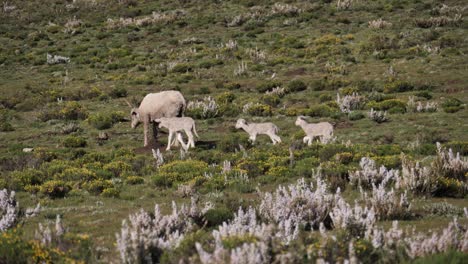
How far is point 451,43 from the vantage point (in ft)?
116

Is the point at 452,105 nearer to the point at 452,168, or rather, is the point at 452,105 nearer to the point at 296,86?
the point at 296,86

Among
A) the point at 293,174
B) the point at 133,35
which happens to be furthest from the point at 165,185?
the point at 133,35

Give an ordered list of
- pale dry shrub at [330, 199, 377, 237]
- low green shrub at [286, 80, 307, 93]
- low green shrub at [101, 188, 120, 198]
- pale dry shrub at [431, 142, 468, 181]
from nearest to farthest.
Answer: pale dry shrub at [330, 199, 377, 237] → pale dry shrub at [431, 142, 468, 181] → low green shrub at [101, 188, 120, 198] → low green shrub at [286, 80, 307, 93]

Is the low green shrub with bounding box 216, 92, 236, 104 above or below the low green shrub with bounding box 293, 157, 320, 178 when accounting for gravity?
below

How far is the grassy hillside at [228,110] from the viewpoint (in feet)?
30.8

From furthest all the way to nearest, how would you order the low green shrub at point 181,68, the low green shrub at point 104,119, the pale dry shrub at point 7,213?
the low green shrub at point 181,68
the low green shrub at point 104,119
the pale dry shrub at point 7,213

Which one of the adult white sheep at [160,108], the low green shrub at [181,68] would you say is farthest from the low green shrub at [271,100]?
the low green shrub at [181,68]

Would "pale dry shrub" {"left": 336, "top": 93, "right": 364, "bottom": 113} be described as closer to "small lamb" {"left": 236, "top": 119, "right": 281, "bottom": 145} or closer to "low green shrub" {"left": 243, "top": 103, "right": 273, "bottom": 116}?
"low green shrub" {"left": 243, "top": 103, "right": 273, "bottom": 116}

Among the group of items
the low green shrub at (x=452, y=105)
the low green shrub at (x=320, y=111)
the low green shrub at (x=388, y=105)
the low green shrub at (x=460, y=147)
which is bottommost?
the low green shrub at (x=320, y=111)

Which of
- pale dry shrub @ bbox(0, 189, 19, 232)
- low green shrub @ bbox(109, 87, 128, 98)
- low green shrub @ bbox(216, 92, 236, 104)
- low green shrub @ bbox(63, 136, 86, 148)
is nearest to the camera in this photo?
pale dry shrub @ bbox(0, 189, 19, 232)

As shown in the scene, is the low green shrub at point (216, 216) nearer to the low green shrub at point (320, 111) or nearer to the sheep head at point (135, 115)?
the sheep head at point (135, 115)

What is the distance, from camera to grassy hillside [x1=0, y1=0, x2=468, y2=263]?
938cm

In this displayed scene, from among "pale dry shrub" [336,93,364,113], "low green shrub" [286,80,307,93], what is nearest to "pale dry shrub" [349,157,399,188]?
"pale dry shrub" [336,93,364,113]

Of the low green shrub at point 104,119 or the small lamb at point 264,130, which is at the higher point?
the small lamb at point 264,130
